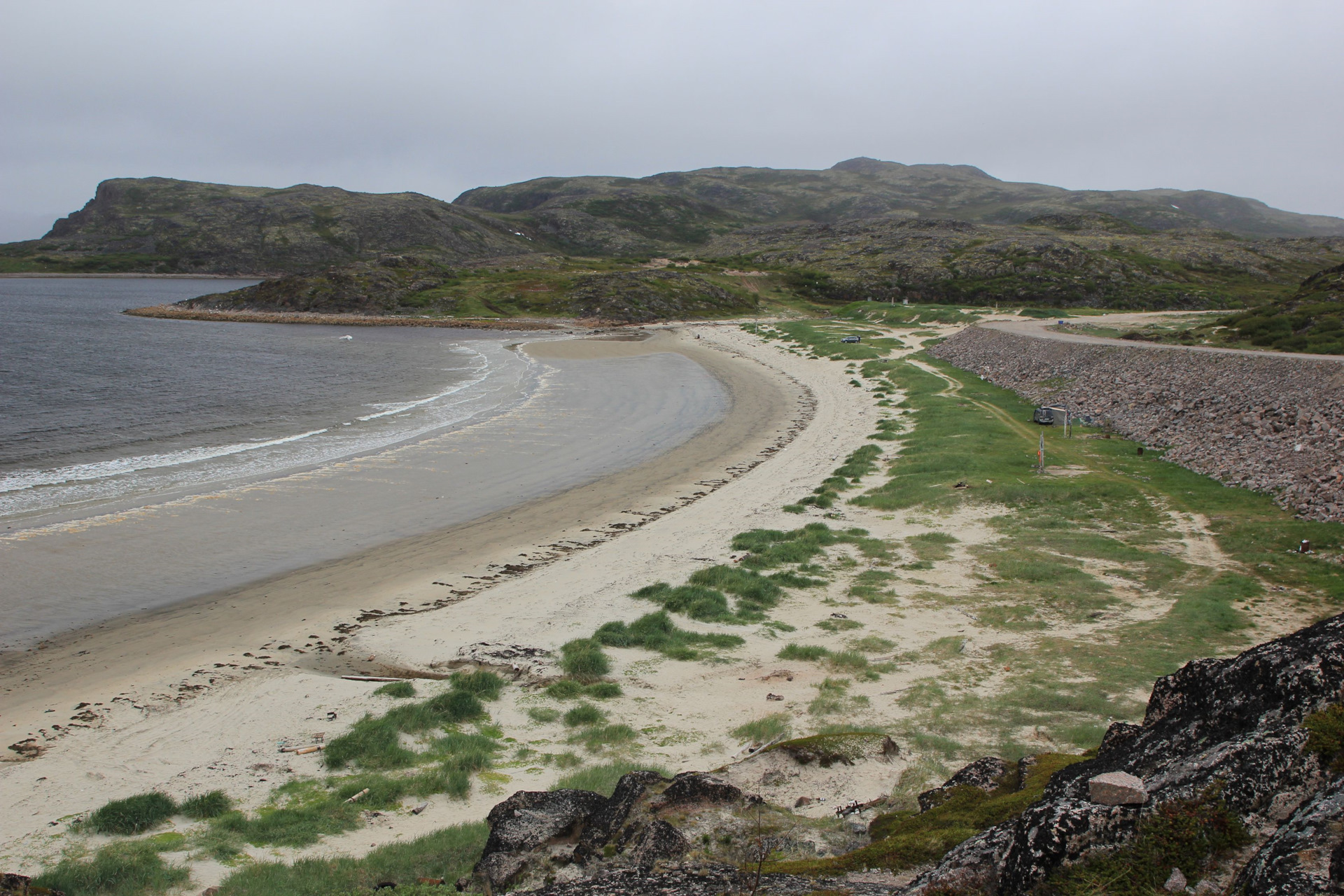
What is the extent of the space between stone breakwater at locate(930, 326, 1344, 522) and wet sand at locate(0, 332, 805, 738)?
1691 centimetres

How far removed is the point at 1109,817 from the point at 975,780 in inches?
131

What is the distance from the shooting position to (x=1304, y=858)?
369 centimetres

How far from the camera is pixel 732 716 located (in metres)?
11.8

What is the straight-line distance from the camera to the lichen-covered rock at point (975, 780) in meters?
7.40

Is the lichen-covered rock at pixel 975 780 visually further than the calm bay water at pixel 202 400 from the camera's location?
No

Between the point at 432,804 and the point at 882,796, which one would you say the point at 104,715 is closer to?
the point at 432,804

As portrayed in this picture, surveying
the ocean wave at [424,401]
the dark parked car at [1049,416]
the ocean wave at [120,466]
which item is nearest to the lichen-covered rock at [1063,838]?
the ocean wave at [120,466]

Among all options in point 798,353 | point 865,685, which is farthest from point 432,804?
point 798,353

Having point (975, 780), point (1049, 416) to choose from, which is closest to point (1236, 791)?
point (975, 780)

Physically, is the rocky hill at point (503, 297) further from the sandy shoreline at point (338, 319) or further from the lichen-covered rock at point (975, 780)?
the lichen-covered rock at point (975, 780)

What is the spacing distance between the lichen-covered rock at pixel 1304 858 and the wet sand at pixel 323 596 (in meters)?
14.7

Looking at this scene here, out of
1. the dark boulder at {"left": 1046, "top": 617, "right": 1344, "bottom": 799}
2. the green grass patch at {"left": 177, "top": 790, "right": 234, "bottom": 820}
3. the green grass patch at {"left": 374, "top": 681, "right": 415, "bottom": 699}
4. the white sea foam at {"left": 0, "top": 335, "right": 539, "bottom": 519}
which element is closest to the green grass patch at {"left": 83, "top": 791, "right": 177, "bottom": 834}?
the green grass patch at {"left": 177, "top": 790, "right": 234, "bottom": 820}

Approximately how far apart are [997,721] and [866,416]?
32.5 meters

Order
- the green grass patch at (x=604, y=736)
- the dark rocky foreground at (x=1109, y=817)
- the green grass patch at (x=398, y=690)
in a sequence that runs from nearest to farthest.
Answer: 1. the dark rocky foreground at (x=1109, y=817)
2. the green grass patch at (x=604, y=736)
3. the green grass patch at (x=398, y=690)
